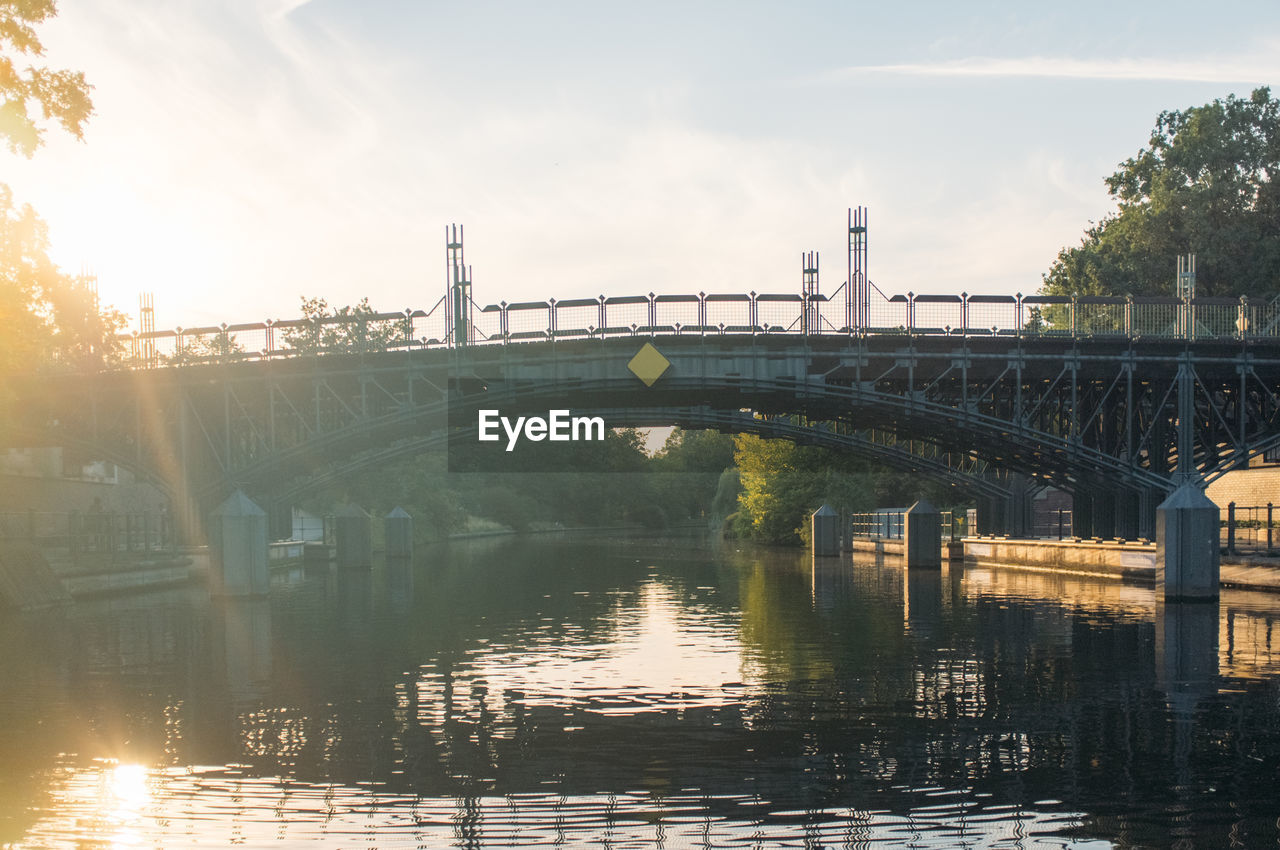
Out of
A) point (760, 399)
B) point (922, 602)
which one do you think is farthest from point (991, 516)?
point (922, 602)

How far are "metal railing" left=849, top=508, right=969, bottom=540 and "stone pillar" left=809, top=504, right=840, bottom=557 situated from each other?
12.0 ft

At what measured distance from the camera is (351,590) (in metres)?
45.1

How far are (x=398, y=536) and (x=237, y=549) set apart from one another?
30.1 meters

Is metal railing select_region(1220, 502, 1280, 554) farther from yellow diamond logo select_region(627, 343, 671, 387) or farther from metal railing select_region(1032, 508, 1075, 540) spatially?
yellow diamond logo select_region(627, 343, 671, 387)

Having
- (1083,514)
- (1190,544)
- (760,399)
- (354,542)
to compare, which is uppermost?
(760,399)

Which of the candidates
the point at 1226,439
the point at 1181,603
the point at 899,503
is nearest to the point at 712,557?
the point at 899,503

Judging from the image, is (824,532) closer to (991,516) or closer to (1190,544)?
(991,516)

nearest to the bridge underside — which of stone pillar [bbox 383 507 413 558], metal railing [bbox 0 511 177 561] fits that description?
metal railing [bbox 0 511 177 561]

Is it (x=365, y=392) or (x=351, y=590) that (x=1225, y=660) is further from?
(x=365, y=392)

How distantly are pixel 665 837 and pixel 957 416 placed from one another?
38191 mm

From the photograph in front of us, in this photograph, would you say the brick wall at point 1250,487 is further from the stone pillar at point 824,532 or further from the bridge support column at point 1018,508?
the stone pillar at point 824,532

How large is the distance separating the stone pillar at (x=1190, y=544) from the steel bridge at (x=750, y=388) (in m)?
12.4

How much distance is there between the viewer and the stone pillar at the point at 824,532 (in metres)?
70.1

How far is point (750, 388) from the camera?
46.9 m
